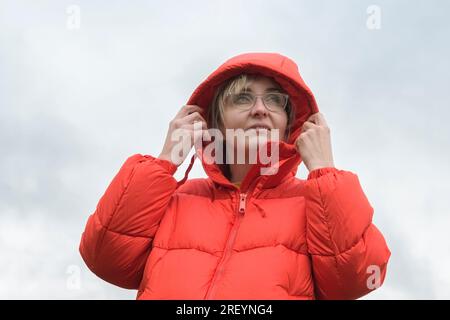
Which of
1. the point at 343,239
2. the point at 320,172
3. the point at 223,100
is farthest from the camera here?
the point at 223,100

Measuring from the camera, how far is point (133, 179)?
3.56 metres

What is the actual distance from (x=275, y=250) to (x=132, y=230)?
0.87 m

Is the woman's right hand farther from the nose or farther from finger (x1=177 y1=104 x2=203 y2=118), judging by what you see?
the nose

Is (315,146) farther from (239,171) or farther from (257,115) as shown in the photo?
(239,171)

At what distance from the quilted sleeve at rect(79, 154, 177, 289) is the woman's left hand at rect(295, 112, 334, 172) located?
830 millimetres

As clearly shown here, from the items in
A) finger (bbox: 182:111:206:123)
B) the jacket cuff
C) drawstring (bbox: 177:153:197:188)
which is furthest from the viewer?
finger (bbox: 182:111:206:123)

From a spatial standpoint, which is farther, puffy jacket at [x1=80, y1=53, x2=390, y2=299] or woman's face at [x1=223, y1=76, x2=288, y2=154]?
woman's face at [x1=223, y1=76, x2=288, y2=154]

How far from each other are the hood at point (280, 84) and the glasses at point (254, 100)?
0.14 m

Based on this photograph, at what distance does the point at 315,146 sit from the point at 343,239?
65 centimetres

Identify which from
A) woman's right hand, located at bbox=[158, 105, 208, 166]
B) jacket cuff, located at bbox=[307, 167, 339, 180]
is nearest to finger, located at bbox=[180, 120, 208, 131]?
woman's right hand, located at bbox=[158, 105, 208, 166]

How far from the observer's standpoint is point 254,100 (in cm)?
392

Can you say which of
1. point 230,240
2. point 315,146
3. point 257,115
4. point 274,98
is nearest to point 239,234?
point 230,240

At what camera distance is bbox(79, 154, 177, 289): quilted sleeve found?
3508 mm
